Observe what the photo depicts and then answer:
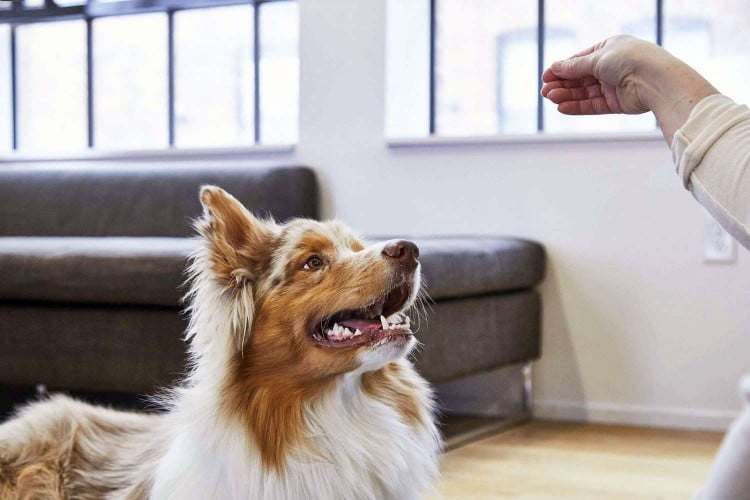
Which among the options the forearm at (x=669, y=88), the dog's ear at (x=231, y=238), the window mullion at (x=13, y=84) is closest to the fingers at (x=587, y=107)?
the forearm at (x=669, y=88)

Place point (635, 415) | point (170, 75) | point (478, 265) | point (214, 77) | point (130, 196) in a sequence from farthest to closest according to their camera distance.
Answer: point (214, 77) < point (170, 75) < point (130, 196) < point (635, 415) < point (478, 265)

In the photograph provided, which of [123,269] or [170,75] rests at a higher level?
[170,75]

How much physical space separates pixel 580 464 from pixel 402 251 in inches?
61.7

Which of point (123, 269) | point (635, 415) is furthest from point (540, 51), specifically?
point (123, 269)


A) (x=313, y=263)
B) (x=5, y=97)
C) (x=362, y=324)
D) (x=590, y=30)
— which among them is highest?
(x=590, y=30)

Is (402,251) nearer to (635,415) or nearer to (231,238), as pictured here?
(231,238)

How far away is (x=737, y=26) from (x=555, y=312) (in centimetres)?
153

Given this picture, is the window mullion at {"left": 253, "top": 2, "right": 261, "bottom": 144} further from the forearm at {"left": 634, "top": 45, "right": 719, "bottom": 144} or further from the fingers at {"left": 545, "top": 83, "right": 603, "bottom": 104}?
the forearm at {"left": 634, "top": 45, "right": 719, "bottom": 144}

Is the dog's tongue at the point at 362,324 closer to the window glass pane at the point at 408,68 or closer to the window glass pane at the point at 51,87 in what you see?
the window glass pane at the point at 408,68

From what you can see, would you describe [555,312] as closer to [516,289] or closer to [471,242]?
[516,289]

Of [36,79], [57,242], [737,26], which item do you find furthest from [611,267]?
[36,79]

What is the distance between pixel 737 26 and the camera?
169 inches

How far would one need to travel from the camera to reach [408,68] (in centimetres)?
432

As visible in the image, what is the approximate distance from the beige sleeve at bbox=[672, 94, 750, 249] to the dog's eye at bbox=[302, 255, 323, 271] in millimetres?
1056
